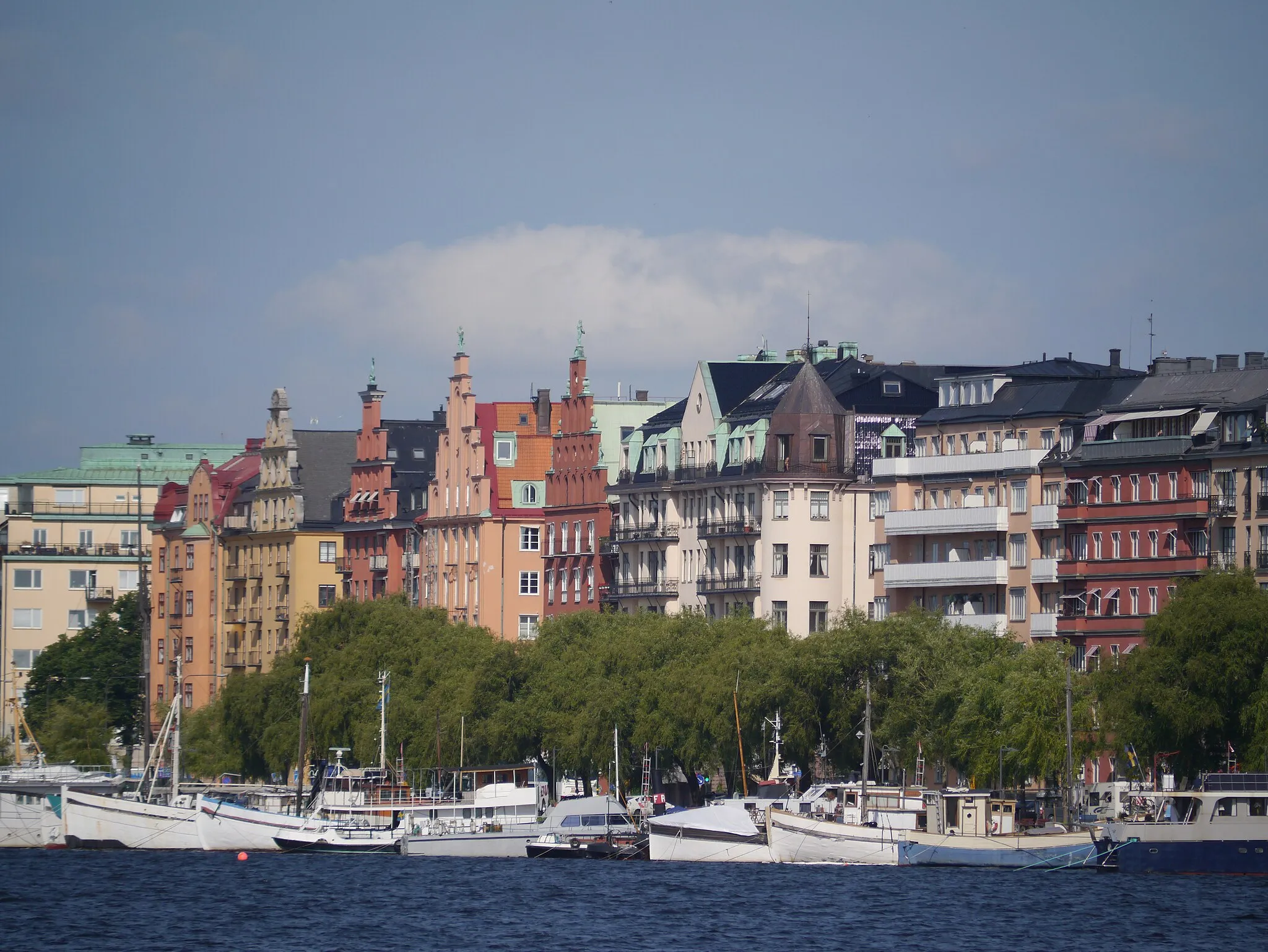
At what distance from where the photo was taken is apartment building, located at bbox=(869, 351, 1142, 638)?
17662 cm

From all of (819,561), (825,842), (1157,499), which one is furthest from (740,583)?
(825,842)

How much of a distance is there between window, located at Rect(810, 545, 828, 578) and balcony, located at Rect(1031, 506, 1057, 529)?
21085 mm

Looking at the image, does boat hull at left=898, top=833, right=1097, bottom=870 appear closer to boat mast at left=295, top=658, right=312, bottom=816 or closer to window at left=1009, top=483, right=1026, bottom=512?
window at left=1009, top=483, right=1026, bottom=512

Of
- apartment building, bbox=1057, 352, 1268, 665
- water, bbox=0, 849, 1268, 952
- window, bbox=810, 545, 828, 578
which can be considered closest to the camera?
water, bbox=0, 849, 1268, 952

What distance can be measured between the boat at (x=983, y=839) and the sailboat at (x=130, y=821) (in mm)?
49577

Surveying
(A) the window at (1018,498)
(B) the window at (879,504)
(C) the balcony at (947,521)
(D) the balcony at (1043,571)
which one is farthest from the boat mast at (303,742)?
(A) the window at (1018,498)

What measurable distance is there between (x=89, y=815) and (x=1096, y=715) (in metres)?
63.2

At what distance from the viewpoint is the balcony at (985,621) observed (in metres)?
176

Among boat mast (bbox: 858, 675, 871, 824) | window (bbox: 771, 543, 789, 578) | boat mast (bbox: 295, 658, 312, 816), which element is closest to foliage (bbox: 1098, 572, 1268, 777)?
boat mast (bbox: 858, 675, 871, 824)

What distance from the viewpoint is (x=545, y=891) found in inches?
5443

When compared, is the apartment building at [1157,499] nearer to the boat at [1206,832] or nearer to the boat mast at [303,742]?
the boat at [1206,832]

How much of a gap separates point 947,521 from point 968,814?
125 ft

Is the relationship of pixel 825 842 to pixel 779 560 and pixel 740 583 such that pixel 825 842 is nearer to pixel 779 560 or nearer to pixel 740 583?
pixel 779 560

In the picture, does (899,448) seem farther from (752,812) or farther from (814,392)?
(752,812)
